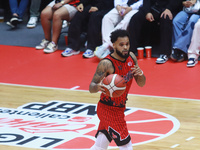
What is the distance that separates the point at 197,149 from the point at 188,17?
3917 millimetres

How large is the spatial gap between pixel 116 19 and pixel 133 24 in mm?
408

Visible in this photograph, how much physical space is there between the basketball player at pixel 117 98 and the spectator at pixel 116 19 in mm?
4269

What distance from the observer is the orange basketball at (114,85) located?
3.93m

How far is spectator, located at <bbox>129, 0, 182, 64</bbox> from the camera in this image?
8.23 metres

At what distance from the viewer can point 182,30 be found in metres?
8.23

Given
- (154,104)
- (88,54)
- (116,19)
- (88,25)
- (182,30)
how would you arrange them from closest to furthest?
(154,104), (182,30), (116,19), (88,54), (88,25)

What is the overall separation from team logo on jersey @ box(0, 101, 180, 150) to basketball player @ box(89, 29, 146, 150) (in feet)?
3.06

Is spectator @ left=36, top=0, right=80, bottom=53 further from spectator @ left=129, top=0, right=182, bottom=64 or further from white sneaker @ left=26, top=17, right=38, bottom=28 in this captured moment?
white sneaker @ left=26, top=17, right=38, bottom=28

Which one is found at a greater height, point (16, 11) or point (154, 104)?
point (154, 104)

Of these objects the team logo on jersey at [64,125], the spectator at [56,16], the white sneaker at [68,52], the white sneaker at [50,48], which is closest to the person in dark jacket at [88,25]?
the white sneaker at [68,52]

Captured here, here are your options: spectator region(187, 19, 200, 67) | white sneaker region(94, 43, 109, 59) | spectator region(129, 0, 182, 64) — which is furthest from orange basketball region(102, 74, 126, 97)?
white sneaker region(94, 43, 109, 59)

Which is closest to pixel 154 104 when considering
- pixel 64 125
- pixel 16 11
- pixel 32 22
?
pixel 64 125

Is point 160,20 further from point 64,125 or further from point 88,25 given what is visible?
point 64,125

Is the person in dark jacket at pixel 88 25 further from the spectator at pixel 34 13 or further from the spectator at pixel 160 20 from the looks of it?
the spectator at pixel 34 13
